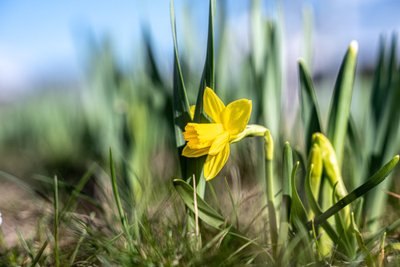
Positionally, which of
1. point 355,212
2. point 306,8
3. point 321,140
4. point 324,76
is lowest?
point 324,76

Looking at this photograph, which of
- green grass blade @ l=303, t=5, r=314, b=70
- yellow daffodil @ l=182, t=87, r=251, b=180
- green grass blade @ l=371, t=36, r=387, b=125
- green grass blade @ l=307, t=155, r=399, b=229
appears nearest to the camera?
green grass blade @ l=307, t=155, r=399, b=229

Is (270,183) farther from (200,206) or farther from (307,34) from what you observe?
(307,34)

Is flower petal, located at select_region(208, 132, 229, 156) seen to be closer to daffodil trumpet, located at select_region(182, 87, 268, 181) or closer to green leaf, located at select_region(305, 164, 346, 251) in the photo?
daffodil trumpet, located at select_region(182, 87, 268, 181)

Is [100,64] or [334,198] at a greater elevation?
[100,64]

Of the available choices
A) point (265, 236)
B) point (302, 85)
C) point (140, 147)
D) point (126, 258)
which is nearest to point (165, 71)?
point (140, 147)

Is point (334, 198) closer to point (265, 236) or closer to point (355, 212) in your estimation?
point (355, 212)

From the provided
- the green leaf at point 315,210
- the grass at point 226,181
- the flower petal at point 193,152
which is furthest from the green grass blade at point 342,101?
the flower petal at point 193,152

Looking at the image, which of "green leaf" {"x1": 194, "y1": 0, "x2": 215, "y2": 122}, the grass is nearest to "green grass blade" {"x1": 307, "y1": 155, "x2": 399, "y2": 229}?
the grass
